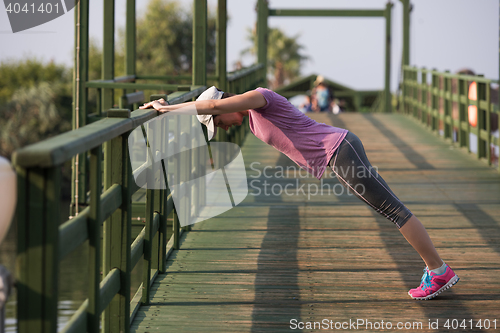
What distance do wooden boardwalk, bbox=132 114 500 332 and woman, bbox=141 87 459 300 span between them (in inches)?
11.1

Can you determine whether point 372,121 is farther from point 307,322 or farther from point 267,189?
point 307,322

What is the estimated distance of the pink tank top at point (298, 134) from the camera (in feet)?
11.5

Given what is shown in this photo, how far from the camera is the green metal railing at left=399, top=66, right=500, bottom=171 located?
9.05 metres

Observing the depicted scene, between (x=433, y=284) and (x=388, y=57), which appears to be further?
(x=388, y=57)

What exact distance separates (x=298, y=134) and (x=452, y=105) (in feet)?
27.8

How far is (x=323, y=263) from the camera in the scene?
4.52 meters

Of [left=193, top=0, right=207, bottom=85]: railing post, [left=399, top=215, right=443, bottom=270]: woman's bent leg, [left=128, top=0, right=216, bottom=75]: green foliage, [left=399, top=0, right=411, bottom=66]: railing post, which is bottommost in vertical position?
[left=399, top=215, right=443, bottom=270]: woman's bent leg

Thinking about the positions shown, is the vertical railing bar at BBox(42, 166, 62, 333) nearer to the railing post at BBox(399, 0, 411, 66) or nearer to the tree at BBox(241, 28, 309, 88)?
the railing post at BBox(399, 0, 411, 66)

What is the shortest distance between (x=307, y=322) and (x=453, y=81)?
9.05m

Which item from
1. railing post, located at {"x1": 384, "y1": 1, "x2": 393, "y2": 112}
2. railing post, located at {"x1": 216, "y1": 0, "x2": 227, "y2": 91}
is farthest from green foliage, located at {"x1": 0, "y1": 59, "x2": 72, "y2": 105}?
railing post, located at {"x1": 216, "y1": 0, "x2": 227, "y2": 91}

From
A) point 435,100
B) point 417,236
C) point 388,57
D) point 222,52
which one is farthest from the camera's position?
point 388,57

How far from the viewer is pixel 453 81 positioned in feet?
38.0

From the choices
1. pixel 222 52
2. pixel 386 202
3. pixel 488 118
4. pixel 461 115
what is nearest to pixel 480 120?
pixel 488 118

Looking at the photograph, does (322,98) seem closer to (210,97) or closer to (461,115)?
(461,115)
